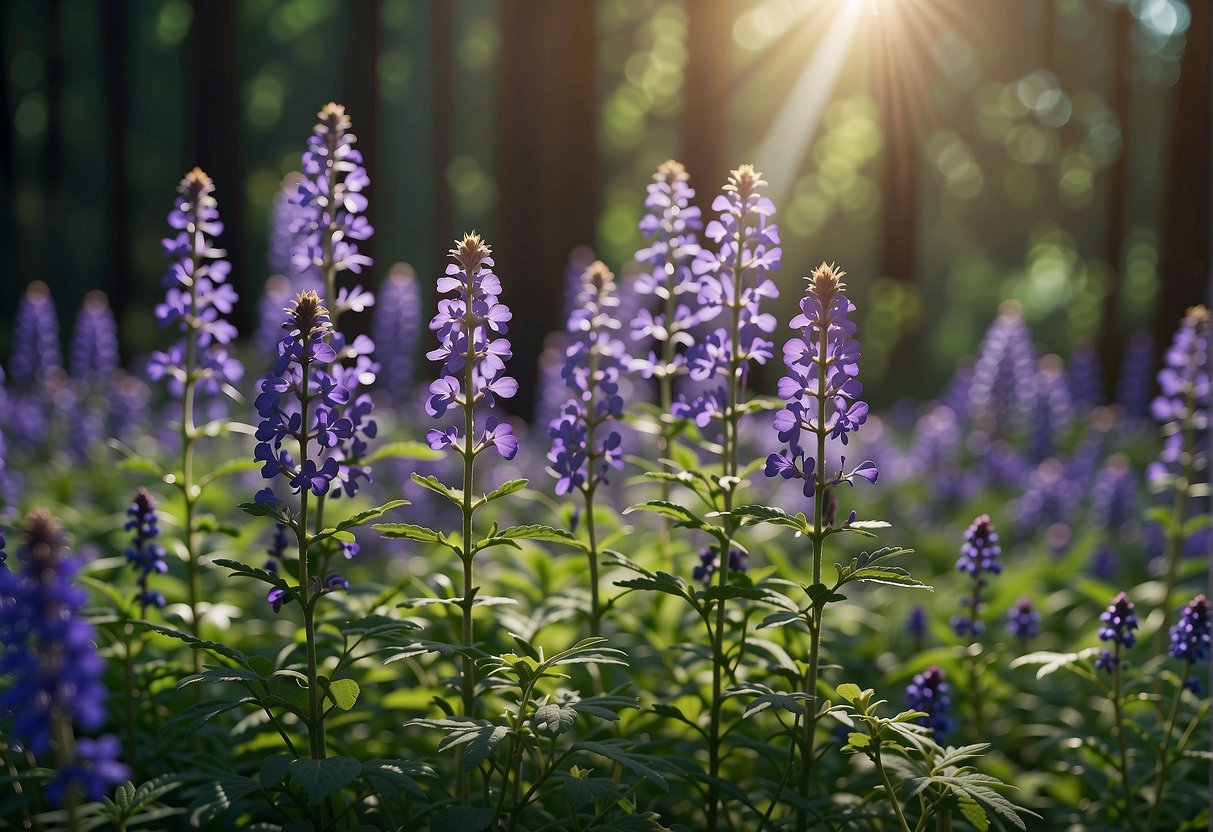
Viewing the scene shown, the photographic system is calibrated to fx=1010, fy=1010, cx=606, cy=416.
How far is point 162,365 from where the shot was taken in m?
4.16

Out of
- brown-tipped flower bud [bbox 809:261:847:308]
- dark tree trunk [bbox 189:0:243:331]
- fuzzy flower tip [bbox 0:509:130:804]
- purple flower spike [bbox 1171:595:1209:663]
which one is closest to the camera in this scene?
fuzzy flower tip [bbox 0:509:130:804]

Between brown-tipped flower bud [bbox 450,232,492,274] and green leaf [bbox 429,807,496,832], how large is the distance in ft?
5.58

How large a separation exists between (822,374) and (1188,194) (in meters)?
13.8

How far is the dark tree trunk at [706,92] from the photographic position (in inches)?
484

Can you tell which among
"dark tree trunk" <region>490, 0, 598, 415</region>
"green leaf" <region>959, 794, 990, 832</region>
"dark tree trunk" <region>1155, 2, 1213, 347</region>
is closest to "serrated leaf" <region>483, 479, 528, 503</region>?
"green leaf" <region>959, 794, 990, 832</region>

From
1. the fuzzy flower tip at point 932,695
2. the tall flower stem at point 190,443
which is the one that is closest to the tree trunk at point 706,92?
the tall flower stem at point 190,443

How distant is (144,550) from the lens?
13.3 feet

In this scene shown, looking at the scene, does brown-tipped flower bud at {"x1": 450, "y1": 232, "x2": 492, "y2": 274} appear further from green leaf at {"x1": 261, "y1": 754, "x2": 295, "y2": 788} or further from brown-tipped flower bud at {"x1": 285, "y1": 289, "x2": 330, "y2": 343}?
green leaf at {"x1": 261, "y1": 754, "x2": 295, "y2": 788}

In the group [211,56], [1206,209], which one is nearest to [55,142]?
[211,56]

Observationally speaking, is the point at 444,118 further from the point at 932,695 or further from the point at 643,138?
the point at 932,695

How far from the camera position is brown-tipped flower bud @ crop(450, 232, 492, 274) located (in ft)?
10.8

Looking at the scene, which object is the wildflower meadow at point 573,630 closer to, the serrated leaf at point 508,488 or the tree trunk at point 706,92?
the serrated leaf at point 508,488

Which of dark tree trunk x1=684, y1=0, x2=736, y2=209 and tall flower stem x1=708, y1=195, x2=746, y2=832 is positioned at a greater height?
dark tree trunk x1=684, y1=0, x2=736, y2=209

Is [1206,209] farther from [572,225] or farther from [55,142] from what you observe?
[55,142]
